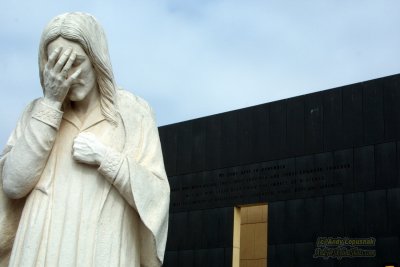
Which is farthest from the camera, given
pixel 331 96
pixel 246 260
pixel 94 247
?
pixel 246 260

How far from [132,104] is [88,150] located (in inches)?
16.4

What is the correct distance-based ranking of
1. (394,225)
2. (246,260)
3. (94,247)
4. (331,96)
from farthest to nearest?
(246,260)
(331,96)
(394,225)
(94,247)

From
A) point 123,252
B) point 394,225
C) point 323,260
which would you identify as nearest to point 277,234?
point 323,260

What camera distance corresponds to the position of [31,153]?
12.9ft

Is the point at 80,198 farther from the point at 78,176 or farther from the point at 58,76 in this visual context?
the point at 58,76

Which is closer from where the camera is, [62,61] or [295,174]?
[62,61]

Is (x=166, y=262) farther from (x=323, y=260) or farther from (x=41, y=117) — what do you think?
(x=41, y=117)

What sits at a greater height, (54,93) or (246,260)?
(246,260)

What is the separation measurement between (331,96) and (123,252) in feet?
77.6

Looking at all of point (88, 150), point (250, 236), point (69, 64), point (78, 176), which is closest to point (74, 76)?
point (69, 64)

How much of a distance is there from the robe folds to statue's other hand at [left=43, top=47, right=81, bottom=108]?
0.06 m

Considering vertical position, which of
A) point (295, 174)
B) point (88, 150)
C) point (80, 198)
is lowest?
point (80, 198)

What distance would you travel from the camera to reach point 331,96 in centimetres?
2703

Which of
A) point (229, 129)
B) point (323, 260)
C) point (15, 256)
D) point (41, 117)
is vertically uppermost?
point (229, 129)
